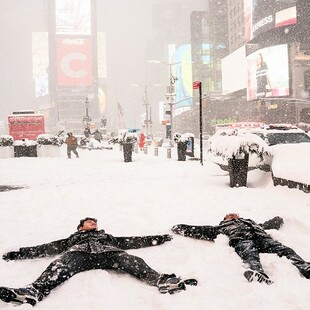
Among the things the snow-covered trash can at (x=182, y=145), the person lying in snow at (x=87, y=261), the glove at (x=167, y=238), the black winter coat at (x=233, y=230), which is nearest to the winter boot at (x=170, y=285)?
the person lying in snow at (x=87, y=261)

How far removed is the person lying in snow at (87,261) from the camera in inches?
149

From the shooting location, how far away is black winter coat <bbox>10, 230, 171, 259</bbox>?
4547mm

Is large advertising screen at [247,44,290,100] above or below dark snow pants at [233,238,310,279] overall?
above

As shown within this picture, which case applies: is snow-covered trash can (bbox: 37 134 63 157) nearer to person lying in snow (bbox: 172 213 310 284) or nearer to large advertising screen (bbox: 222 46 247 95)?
person lying in snow (bbox: 172 213 310 284)

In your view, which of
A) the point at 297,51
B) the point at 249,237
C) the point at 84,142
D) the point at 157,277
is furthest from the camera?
the point at 297,51

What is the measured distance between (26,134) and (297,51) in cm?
4466

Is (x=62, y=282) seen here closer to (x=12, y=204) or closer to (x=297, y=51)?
(x=12, y=204)

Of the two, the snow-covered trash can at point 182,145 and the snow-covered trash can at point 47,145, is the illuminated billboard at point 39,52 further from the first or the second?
the snow-covered trash can at point 182,145

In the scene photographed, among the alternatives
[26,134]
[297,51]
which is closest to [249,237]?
[26,134]

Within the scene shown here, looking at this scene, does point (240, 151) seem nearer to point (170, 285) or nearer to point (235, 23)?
point (170, 285)

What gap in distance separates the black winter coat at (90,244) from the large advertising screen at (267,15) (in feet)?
208

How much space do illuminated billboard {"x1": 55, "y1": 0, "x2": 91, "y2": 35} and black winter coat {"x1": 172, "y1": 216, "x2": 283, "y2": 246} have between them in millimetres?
146684

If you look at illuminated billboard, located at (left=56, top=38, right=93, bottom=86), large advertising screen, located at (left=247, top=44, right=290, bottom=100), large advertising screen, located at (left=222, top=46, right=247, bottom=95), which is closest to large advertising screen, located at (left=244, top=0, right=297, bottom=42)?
large advertising screen, located at (left=247, top=44, right=290, bottom=100)

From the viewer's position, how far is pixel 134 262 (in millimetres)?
4352
